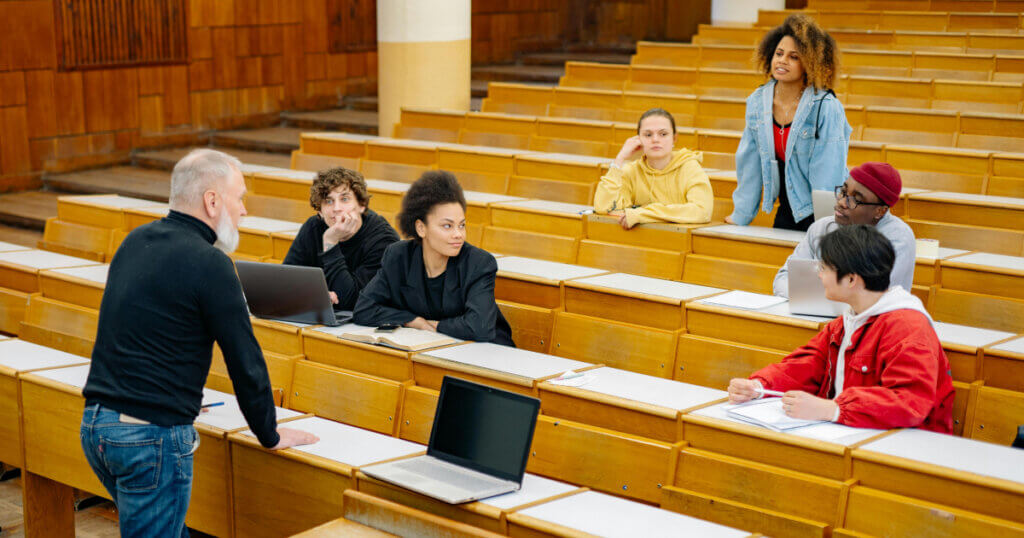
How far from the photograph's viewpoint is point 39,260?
10.7ft

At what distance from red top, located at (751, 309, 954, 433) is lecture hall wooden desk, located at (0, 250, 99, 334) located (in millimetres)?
2320

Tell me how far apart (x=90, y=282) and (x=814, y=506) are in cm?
209

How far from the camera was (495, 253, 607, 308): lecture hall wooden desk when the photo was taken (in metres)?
2.66

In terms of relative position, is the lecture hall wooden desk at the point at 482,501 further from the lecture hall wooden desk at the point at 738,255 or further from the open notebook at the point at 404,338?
the lecture hall wooden desk at the point at 738,255

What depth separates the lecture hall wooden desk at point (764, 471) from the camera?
1.67 metres

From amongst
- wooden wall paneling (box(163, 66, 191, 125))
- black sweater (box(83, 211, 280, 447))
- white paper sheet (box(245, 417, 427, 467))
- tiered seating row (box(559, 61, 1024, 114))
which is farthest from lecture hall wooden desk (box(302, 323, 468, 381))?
wooden wall paneling (box(163, 66, 191, 125))

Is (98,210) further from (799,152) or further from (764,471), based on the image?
(764,471)

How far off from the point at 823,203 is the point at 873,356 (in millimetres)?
863

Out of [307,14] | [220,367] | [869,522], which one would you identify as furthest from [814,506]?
[307,14]

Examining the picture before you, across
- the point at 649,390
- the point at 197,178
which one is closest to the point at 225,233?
the point at 197,178

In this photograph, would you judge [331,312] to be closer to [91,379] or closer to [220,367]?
[220,367]

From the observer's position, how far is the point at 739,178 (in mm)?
2994

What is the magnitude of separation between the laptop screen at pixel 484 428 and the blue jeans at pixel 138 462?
0.40 meters

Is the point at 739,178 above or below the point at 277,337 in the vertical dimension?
above
